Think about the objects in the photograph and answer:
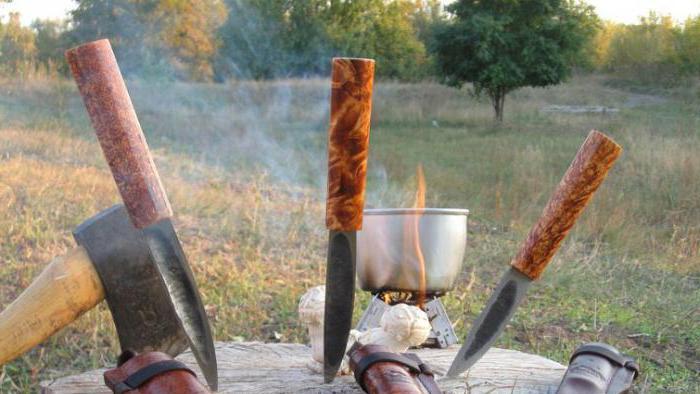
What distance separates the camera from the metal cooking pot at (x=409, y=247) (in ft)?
6.57

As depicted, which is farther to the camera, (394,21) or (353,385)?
(394,21)

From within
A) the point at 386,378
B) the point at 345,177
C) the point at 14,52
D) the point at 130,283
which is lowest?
the point at 386,378

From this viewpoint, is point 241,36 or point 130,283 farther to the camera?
point 241,36

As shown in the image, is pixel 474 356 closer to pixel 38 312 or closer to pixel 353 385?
pixel 353 385

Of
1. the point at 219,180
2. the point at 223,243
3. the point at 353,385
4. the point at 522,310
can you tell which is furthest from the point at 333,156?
the point at 219,180

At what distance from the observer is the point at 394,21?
2181 cm

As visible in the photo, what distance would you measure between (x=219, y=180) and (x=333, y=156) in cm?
547

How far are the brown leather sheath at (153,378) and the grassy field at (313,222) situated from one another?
1659mm

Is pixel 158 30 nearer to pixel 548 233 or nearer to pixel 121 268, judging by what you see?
pixel 121 268

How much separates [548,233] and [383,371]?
0.53 meters

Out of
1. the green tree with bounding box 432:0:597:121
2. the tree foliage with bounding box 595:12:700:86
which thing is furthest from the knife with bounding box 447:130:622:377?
the tree foliage with bounding box 595:12:700:86

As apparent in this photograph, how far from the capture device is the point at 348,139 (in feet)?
4.49

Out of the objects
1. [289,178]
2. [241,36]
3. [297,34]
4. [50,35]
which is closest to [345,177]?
[289,178]

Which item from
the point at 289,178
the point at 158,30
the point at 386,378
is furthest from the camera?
the point at 158,30
